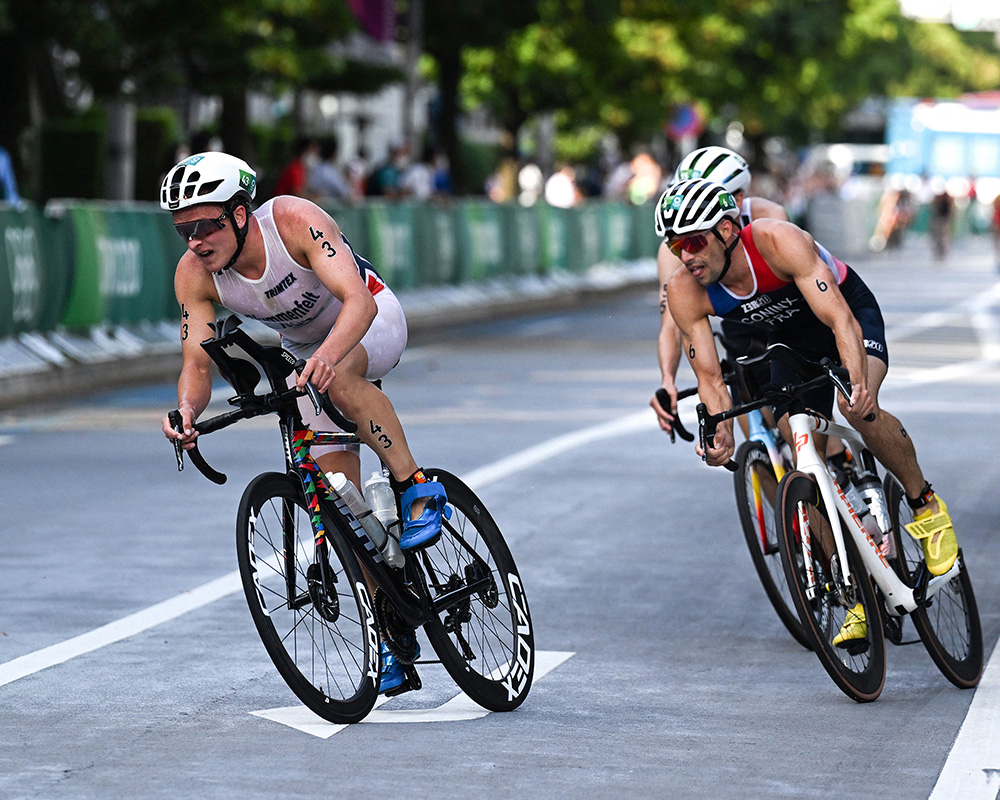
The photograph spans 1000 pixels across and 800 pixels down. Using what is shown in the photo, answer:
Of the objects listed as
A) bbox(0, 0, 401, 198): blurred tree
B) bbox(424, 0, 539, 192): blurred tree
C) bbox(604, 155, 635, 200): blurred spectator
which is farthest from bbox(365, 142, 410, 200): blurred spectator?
bbox(604, 155, 635, 200): blurred spectator

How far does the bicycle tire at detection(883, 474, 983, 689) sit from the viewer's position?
7172 millimetres

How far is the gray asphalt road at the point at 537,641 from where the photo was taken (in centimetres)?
602

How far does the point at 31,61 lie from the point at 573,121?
2522 cm

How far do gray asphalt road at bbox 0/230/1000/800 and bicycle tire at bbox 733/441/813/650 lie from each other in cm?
23

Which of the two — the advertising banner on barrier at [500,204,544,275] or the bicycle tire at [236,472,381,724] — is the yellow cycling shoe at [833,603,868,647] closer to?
the bicycle tire at [236,472,381,724]

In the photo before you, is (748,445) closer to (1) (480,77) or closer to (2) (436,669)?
(2) (436,669)

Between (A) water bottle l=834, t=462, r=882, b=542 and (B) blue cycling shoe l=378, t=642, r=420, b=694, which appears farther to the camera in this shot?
(A) water bottle l=834, t=462, r=882, b=542

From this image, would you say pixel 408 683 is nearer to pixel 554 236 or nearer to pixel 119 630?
pixel 119 630

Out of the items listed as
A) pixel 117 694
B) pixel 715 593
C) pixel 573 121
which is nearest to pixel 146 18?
pixel 715 593

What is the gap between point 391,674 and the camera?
264 inches

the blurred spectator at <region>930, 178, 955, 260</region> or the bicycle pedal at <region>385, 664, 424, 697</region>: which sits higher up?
the bicycle pedal at <region>385, 664, 424, 697</region>

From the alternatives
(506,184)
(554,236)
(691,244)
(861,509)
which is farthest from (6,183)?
(506,184)

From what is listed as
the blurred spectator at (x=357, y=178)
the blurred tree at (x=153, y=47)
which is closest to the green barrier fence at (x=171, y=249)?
the blurred tree at (x=153, y=47)

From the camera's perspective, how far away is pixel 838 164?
8631cm
